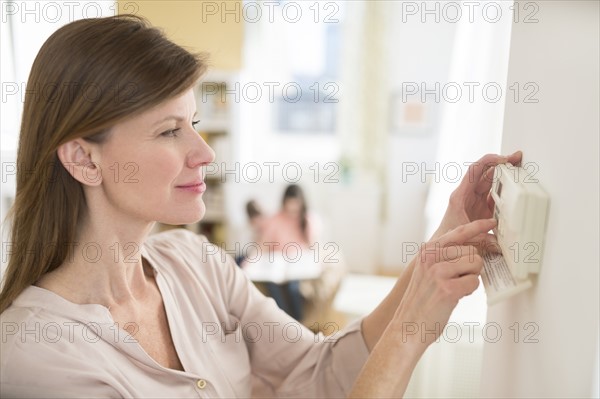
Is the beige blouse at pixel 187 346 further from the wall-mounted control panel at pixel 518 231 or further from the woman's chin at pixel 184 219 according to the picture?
the wall-mounted control panel at pixel 518 231

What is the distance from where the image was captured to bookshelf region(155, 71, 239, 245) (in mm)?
3537

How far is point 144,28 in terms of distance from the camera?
92 cm

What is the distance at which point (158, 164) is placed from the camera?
92 cm

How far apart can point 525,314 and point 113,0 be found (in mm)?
925

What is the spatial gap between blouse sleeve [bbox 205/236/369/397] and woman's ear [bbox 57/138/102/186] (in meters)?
0.36

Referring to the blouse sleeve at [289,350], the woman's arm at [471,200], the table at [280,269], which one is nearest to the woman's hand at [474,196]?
the woman's arm at [471,200]

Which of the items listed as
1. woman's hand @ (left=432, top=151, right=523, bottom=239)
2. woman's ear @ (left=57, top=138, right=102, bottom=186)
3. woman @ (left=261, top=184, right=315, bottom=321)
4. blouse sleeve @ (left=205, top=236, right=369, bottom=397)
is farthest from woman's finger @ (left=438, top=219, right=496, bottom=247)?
woman @ (left=261, top=184, right=315, bottom=321)

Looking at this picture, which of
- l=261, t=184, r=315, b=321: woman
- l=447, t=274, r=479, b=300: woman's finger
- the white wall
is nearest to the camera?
the white wall

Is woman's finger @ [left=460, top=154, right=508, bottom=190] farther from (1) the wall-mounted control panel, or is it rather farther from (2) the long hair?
(2) the long hair

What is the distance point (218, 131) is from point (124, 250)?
2787 mm

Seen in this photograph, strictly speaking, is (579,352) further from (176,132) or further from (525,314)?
(176,132)

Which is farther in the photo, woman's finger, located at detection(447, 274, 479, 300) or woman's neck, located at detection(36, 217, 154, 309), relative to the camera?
woman's neck, located at detection(36, 217, 154, 309)

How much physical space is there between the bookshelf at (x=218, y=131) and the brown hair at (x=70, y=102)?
2.53 meters

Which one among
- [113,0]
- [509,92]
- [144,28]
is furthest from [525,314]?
[113,0]
